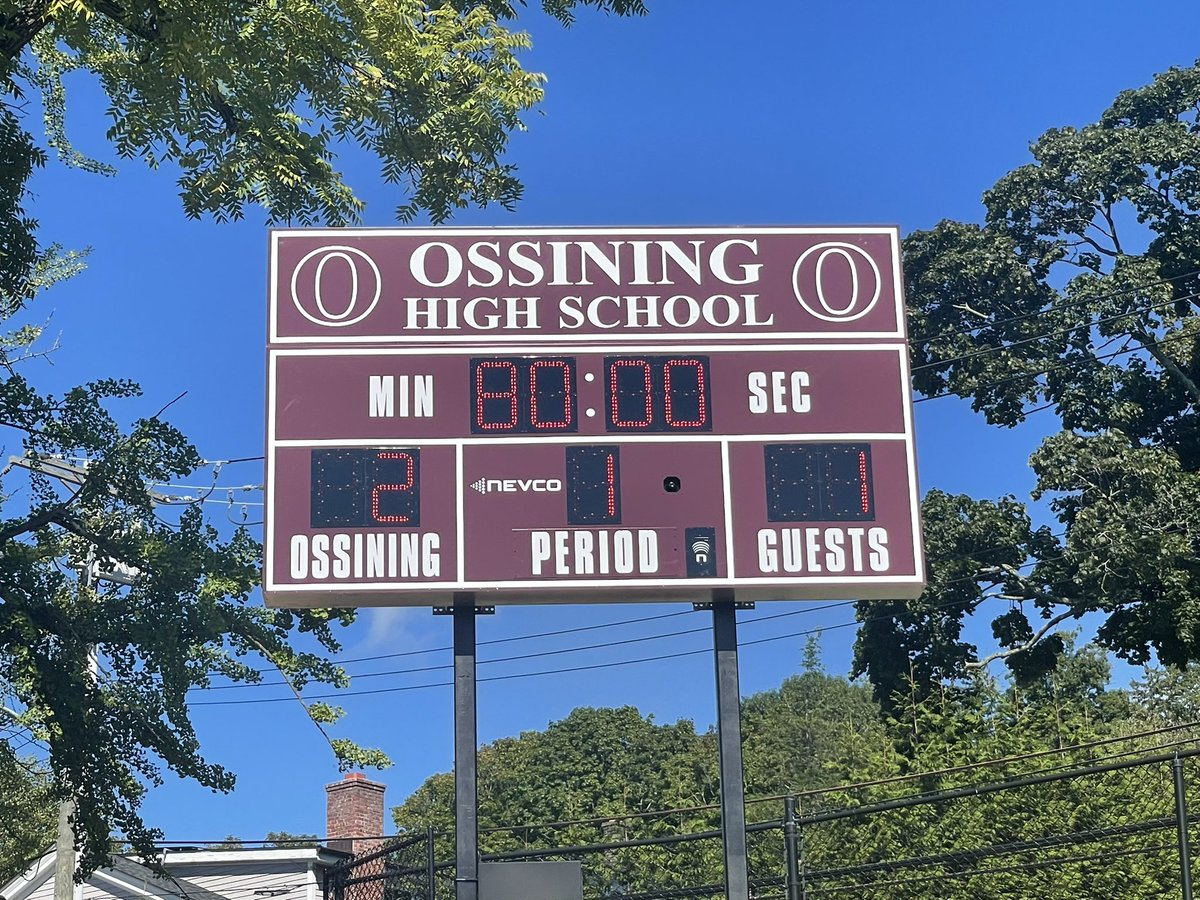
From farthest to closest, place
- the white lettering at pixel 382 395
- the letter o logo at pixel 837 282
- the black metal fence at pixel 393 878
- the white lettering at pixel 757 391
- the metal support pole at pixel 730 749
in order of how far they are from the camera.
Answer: the black metal fence at pixel 393 878 → the letter o logo at pixel 837 282 → the white lettering at pixel 757 391 → the white lettering at pixel 382 395 → the metal support pole at pixel 730 749

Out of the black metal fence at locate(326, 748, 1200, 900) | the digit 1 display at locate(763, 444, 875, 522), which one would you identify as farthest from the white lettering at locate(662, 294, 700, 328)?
the black metal fence at locate(326, 748, 1200, 900)

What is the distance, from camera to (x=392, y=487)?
10.7m

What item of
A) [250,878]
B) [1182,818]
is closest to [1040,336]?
[250,878]

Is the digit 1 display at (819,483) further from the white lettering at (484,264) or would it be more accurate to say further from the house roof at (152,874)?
the house roof at (152,874)

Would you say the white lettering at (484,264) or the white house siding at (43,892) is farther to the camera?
the white house siding at (43,892)

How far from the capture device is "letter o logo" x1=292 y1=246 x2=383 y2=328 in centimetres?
1123

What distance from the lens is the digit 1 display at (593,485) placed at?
10.7 m

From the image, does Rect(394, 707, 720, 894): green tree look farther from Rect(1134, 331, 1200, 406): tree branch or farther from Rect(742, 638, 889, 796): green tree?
Rect(1134, 331, 1200, 406): tree branch

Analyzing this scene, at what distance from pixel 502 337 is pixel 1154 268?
2109 cm

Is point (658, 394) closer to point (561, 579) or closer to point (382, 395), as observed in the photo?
point (561, 579)

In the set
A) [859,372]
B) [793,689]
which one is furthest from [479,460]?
[793,689]

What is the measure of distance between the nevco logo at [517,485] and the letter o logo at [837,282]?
7.68 feet

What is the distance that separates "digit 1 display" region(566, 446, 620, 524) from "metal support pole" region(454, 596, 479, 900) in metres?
A: 1.00

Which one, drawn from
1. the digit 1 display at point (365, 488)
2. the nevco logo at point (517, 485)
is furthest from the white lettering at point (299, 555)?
the nevco logo at point (517, 485)
